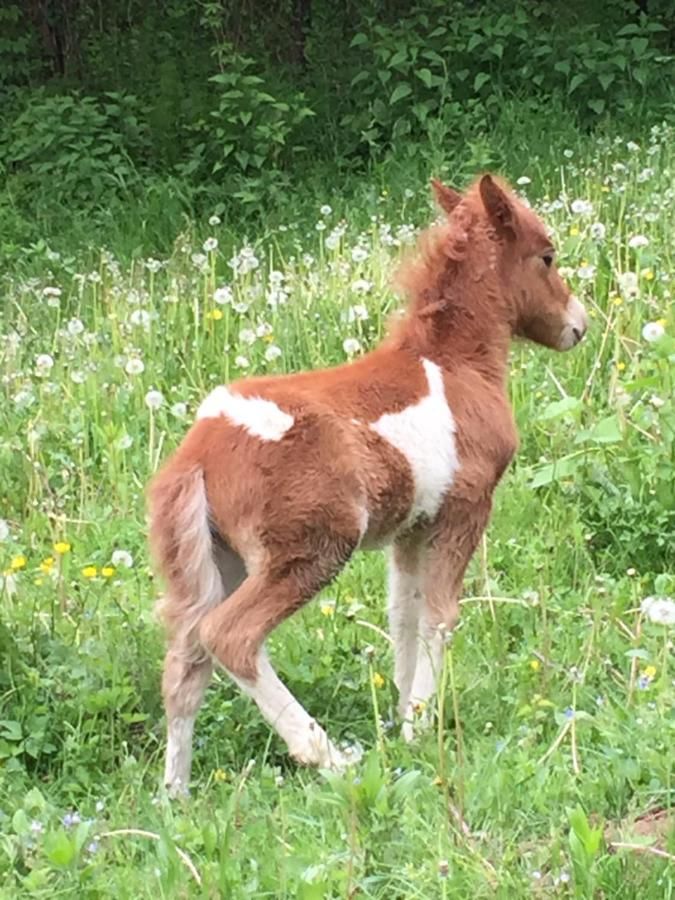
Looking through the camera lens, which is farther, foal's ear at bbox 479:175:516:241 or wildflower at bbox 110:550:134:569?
wildflower at bbox 110:550:134:569

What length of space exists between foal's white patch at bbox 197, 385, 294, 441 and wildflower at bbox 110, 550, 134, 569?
1.10 metres

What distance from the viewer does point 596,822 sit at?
119 inches

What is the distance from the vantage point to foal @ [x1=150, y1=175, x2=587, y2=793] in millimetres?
3490

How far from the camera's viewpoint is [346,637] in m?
4.42

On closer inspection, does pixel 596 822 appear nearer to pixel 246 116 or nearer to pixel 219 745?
pixel 219 745

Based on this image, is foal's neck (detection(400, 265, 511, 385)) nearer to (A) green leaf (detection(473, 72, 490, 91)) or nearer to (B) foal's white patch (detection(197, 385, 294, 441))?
(B) foal's white patch (detection(197, 385, 294, 441))

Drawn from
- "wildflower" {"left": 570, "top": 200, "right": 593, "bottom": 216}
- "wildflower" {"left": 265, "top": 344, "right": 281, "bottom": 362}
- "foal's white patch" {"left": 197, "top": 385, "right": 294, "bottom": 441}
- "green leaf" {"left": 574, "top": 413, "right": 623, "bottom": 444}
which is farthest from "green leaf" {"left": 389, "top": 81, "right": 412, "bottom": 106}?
"foal's white patch" {"left": 197, "top": 385, "right": 294, "bottom": 441}

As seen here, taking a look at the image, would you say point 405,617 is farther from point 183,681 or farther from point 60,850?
point 60,850

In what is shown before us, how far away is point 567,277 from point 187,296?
1863 millimetres

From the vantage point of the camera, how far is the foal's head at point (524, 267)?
4.00 m

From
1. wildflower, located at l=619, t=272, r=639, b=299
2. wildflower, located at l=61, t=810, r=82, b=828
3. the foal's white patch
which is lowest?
wildflower, located at l=61, t=810, r=82, b=828

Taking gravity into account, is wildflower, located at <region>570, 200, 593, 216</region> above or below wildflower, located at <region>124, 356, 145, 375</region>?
above

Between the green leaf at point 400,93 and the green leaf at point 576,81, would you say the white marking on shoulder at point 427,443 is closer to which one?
the green leaf at point 576,81

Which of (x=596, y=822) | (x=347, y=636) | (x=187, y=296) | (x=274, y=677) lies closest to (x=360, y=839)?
(x=596, y=822)
